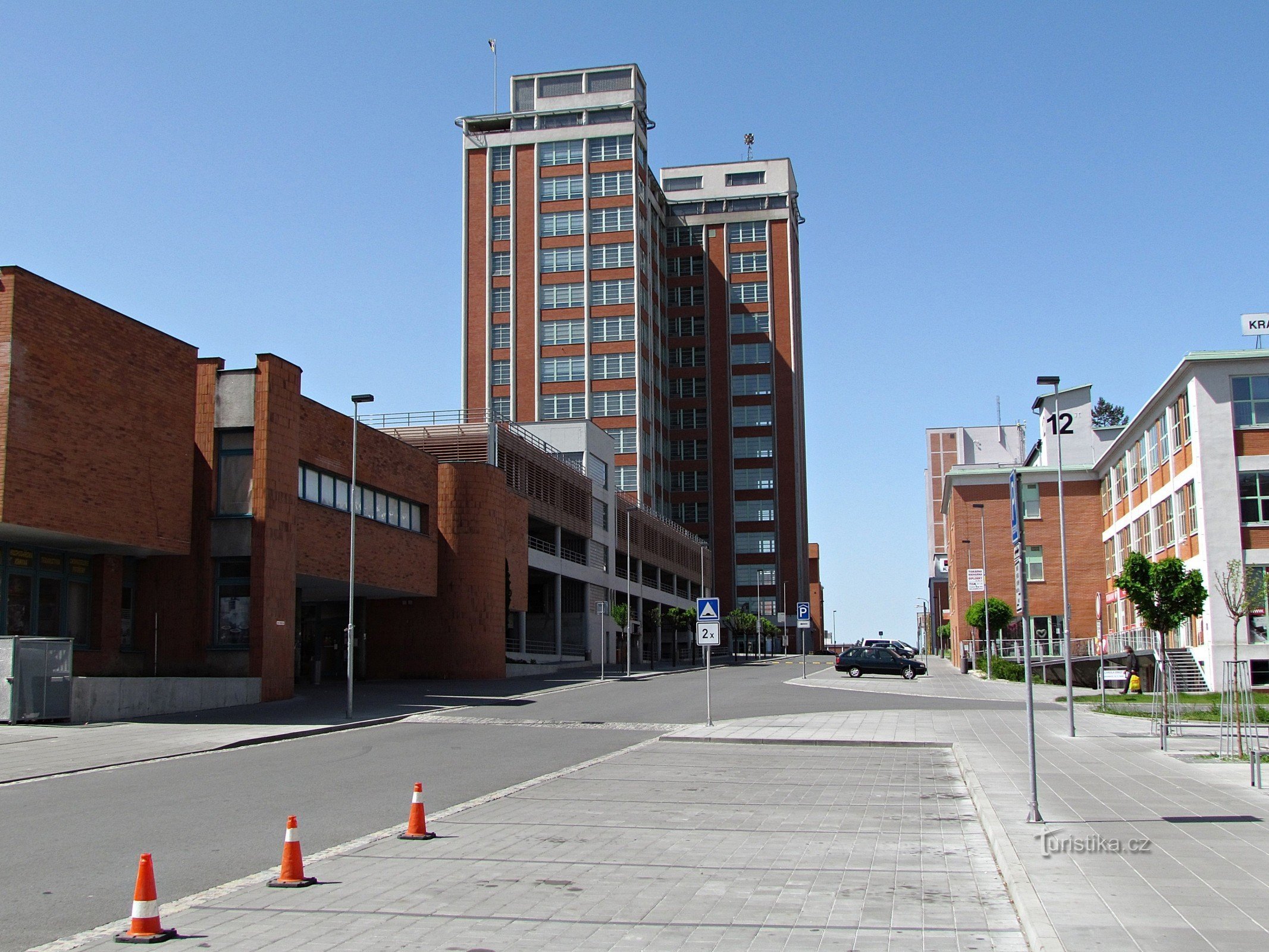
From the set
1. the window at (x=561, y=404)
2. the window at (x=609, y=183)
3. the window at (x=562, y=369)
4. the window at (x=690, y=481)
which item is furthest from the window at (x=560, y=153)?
the window at (x=690, y=481)

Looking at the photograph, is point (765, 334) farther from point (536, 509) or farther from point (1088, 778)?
point (1088, 778)

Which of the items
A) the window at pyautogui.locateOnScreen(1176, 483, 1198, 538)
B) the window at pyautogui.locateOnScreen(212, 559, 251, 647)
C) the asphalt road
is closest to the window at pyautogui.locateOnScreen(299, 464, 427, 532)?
the window at pyautogui.locateOnScreen(212, 559, 251, 647)

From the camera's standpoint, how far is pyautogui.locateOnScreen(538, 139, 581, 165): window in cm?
10100

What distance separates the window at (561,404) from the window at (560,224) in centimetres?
1400

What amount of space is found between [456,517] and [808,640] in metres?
88.1

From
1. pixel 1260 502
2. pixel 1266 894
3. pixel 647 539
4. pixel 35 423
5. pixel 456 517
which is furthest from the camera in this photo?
pixel 647 539

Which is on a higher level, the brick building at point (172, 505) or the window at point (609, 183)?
the window at point (609, 183)

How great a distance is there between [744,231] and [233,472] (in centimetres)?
9742

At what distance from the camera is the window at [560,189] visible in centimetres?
10112

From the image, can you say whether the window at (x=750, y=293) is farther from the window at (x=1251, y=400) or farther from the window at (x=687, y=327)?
the window at (x=1251, y=400)

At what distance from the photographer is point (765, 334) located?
392ft

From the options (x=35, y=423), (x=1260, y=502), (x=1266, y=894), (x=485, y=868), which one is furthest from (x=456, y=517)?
(x=1266, y=894)

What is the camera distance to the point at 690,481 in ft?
392

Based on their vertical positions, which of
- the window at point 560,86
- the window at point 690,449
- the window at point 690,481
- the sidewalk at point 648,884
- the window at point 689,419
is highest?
the window at point 560,86
